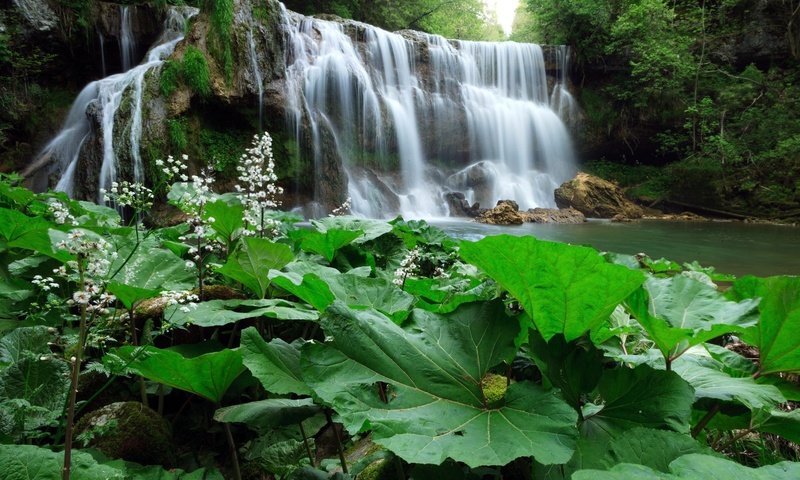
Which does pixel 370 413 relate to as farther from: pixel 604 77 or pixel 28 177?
pixel 604 77

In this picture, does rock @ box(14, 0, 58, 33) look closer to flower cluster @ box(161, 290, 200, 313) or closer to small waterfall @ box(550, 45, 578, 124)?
flower cluster @ box(161, 290, 200, 313)

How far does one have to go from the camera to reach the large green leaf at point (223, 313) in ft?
4.25

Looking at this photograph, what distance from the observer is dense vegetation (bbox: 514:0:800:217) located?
17469 millimetres

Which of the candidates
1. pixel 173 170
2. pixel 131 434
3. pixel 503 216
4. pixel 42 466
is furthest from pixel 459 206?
pixel 42 466

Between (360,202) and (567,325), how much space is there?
44.5 feet

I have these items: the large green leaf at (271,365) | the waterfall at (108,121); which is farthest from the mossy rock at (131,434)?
the waterfall at (108,121)

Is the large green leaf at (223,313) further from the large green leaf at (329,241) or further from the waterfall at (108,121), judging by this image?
the waterfall at (108,121)

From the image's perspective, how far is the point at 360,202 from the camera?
1436 cm

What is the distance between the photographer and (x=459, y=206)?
16.4 metres

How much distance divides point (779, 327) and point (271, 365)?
45.8 inches

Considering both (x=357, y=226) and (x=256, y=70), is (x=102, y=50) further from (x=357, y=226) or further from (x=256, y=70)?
(x=357, y=226)

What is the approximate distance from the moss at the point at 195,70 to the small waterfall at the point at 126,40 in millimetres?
4483

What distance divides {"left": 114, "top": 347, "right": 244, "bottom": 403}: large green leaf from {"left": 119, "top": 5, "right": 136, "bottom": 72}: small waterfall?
16.1 metres

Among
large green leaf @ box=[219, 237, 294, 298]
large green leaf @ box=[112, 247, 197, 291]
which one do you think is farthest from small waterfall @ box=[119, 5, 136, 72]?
large green leaf @ box=[219, 237, 294, 298]
